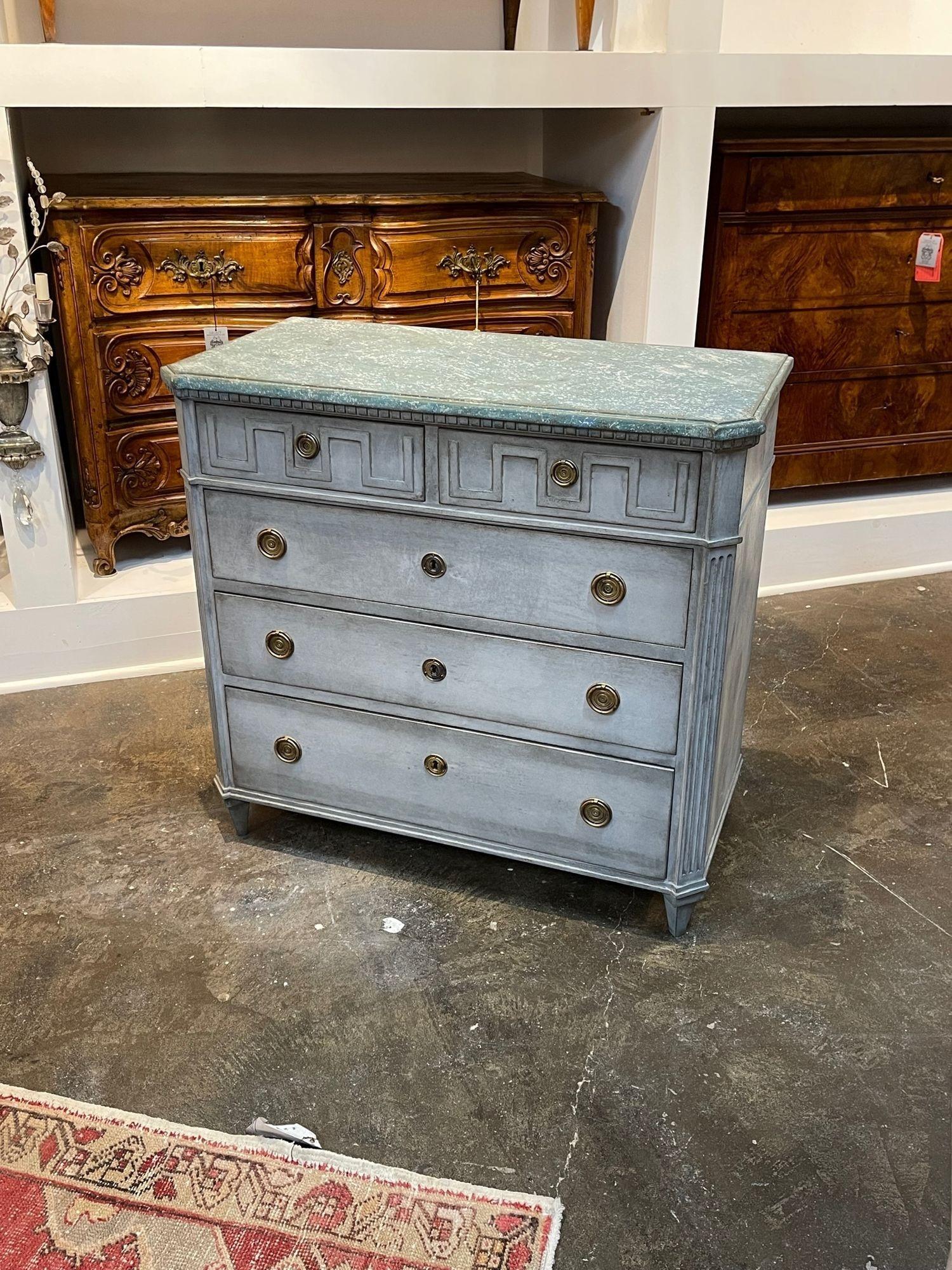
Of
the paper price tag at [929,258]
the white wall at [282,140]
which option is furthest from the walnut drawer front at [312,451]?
the paper price tag at [929,258]

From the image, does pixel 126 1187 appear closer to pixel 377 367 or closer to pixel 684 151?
pixel 377 367

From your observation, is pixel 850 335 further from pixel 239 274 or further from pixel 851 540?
pixel 239 274

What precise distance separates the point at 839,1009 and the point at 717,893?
388 millimetres

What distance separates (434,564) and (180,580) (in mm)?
1510

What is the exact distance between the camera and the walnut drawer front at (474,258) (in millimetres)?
3355

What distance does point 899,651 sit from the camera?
11.6 ft

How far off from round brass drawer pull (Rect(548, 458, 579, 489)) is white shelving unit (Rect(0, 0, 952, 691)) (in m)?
1.61

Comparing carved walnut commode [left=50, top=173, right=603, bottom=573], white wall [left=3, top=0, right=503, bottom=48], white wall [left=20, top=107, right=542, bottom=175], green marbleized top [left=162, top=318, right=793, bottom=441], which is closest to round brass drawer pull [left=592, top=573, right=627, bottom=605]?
green marbleized top [left=162, top=318, right=793, bottom=441]

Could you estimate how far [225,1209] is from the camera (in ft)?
5.74

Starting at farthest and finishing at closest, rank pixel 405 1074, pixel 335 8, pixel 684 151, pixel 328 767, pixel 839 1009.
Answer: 1. pixel 335 8
2. pixel 684 151
3. pixel 328 767
4. pixel 839 1009
5. pixel 405 1074

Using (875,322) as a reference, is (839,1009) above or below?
below

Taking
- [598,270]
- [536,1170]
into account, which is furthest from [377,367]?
[598,270]

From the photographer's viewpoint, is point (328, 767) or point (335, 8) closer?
point (328, 767)

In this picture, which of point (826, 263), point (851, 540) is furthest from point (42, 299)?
point (851, 540)
